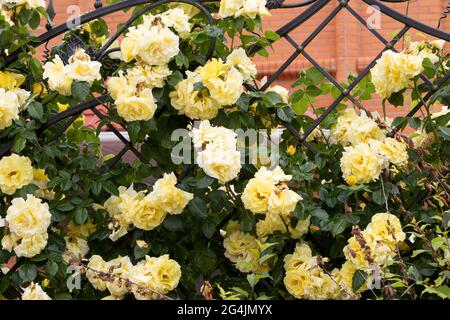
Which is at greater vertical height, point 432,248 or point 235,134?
point 235,134

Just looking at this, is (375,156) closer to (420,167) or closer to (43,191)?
(420,167)

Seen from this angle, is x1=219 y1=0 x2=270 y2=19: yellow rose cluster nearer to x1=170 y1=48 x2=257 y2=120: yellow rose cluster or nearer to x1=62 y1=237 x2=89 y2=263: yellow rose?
x1=170 y1=48 x2=257 y2=120: yellow rose cluster

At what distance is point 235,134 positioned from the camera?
9.16 feet

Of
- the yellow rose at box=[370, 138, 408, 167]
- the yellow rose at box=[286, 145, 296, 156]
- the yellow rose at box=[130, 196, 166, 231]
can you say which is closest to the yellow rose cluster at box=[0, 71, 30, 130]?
the yellow rose at box=[130, 196, 166, 231]

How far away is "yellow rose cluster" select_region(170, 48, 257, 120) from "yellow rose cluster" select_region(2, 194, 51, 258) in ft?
1.63

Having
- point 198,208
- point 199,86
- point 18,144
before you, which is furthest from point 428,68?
point 18,144

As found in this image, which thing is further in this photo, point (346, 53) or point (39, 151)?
point (346, 53)

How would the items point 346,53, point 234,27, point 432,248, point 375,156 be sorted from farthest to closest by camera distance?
point 346,53
point 234,27
point 375,156
point 432,248

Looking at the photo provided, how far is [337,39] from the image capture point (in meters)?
9.34

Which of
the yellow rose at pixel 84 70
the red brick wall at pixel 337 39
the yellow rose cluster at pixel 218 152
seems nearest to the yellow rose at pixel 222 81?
the yellow rose cluster at pixel 218 152

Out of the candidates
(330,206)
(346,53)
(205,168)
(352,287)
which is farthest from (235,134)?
(346,53)

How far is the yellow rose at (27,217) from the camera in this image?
2865mm
